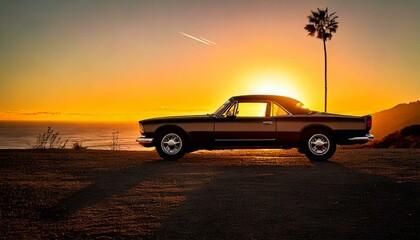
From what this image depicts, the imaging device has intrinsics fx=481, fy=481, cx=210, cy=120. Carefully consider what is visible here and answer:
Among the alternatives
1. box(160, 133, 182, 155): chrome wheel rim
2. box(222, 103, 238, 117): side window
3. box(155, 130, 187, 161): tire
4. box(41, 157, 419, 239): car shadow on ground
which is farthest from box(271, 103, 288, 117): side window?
box(160, 133, 182, 155): chrome wheel rim

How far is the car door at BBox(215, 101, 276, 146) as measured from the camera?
1270 centimetres

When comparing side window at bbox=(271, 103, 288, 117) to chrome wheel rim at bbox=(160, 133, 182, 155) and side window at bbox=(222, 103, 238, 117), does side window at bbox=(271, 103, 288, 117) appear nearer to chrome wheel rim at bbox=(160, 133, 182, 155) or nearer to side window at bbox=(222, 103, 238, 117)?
side window at bbox=(222, 103, 238, 117)

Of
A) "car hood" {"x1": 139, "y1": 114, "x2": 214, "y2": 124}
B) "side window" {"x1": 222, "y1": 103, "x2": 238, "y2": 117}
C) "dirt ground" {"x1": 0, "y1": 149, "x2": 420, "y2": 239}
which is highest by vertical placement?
"side window" {"x1": 222, "y1": 103, "x2": 238, "y2": 117}

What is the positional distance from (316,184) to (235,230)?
367 centimetres

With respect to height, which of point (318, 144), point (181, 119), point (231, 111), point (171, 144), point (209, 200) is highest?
point (231, 111)

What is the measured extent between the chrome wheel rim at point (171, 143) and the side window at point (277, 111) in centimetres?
263

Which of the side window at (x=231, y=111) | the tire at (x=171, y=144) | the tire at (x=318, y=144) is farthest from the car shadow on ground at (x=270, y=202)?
the side window at (x=231, y=111)

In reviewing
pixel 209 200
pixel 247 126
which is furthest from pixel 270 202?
pixel 247 126

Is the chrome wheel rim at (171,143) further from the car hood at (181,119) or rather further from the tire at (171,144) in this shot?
the car hood at (181,119)

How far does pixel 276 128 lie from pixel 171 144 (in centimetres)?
287

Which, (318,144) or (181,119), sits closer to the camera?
(318,144)

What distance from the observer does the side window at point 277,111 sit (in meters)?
12.7

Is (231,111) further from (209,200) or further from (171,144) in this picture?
(209,200)

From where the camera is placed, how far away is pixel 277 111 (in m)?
12.7
